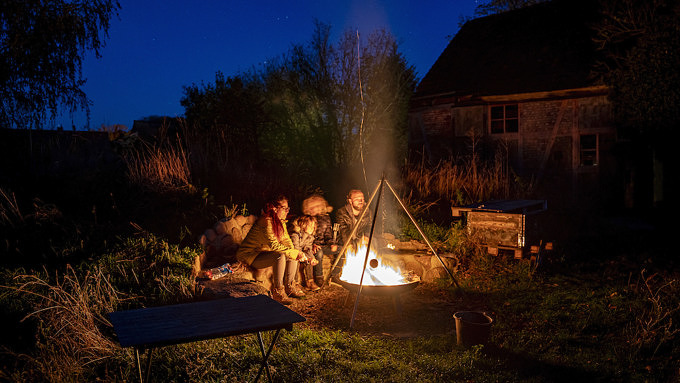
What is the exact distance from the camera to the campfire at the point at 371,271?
6207 millimetres

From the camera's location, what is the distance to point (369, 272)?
6.44 meters

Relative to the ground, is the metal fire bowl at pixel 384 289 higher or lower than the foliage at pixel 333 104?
lower

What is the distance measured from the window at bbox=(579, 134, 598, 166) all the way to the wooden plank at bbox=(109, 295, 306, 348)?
14315 mm

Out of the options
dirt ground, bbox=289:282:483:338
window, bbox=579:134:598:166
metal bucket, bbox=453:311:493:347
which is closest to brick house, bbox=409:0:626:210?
window, bbox=579:134:598:166

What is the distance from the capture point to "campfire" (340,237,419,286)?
6207 millimetres

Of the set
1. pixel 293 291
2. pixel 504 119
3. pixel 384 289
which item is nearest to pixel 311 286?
pixel 293 291

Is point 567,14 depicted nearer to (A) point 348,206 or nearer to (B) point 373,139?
(B) point 373,139

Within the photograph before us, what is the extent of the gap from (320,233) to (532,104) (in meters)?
11.3

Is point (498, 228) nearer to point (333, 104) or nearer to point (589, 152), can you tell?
point (589, 152)

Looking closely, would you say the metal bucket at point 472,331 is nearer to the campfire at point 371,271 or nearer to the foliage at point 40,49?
the campfire at point 371,271

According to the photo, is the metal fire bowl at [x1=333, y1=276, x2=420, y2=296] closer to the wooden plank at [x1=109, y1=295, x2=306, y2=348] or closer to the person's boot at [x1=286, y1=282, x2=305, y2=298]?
the person's boot at [x1=286, y1=282, x2=305, y2=298]

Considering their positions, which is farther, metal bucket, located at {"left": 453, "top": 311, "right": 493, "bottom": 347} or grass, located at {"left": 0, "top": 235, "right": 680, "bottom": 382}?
metal bucket, located at {"left": 453, "top": 311, "right": 493, "bottom": 347}

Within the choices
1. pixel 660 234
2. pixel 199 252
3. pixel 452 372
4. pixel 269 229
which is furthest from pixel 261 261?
pixel 660 234

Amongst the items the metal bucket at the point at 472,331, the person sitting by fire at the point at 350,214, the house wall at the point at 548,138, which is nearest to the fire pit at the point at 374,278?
the person sitting by fire at the point at 350,214
